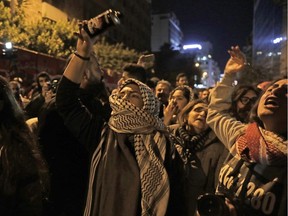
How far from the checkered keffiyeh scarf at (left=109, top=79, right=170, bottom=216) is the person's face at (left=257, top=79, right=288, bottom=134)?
756 millimetres

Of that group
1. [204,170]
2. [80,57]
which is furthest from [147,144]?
[204,170]

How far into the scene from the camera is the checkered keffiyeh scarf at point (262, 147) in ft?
7.06

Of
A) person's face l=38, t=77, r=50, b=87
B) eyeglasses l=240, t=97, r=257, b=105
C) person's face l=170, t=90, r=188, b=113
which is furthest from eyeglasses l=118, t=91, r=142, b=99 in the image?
person's face l=38, t=77, r=50, b=87

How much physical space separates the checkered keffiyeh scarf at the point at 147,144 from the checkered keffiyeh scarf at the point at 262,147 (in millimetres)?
570

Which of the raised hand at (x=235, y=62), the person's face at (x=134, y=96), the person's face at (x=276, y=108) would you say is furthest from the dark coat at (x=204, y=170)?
the person's face at (x=276, y=108)

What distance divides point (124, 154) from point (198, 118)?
5.56 feet

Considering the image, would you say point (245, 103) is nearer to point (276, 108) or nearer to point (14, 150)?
point (276, 108)

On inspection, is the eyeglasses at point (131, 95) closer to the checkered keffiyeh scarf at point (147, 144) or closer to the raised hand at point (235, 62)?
the checkered keffiyeh scarf at point (147, 144)

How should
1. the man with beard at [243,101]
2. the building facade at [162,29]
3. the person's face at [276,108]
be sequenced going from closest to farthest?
the person's face at [276,108] < the man with beard at [243,101] < the building facade at [162,29]

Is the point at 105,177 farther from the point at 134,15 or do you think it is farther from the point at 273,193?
the point at 134,15

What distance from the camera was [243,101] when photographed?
4.54 metres

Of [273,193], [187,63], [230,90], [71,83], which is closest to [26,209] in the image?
[71,83]

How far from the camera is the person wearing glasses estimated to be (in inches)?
103

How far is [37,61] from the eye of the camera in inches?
526
